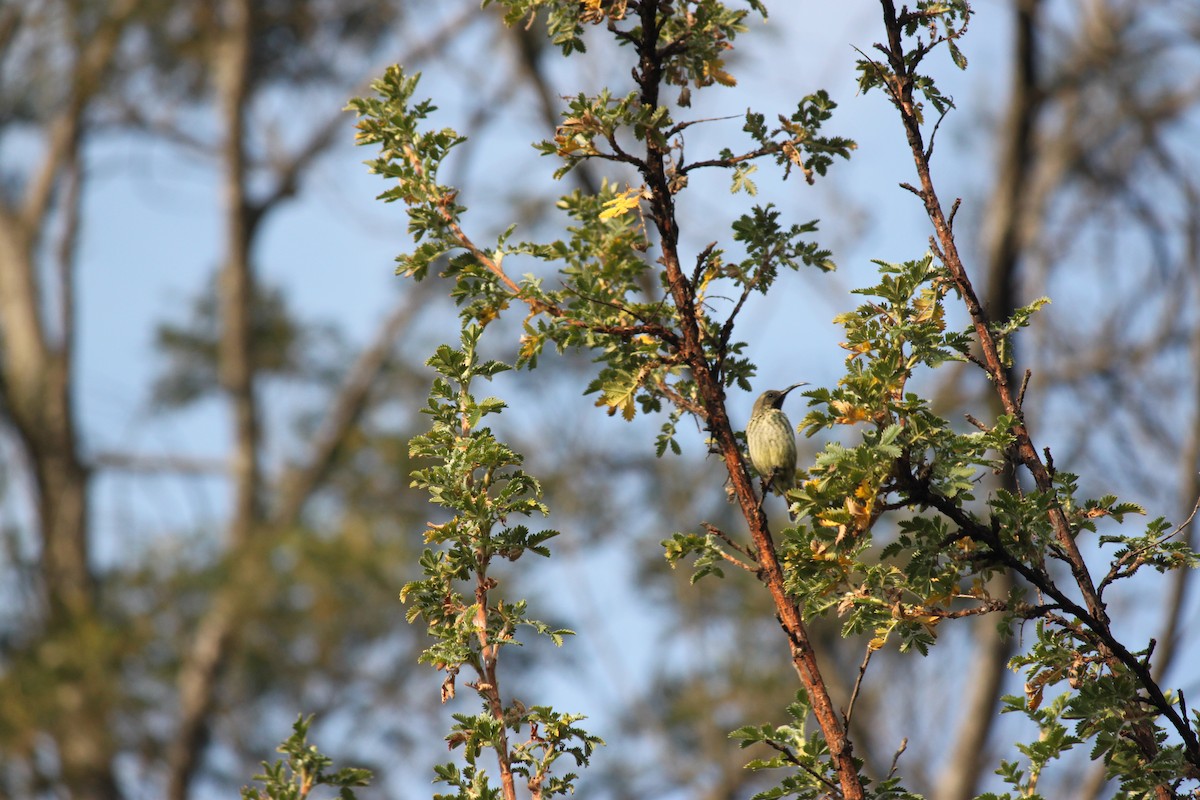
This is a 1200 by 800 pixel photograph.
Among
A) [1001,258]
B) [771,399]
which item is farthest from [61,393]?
[771,399]

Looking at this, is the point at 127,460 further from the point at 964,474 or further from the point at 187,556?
the point at 964,474

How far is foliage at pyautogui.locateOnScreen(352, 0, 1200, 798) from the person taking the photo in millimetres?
2186

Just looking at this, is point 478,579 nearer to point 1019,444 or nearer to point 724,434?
point 724,434

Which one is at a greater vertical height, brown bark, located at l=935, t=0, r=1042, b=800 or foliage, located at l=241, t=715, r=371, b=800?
brown bark, located at l=935, t=0, r=1042, b=800

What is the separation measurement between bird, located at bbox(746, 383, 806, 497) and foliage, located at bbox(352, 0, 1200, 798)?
0.63 m

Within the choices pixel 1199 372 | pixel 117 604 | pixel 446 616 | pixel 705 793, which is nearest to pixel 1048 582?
pixel 446 616

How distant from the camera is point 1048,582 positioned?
2193mm

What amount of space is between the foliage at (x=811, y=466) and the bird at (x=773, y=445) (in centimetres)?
63

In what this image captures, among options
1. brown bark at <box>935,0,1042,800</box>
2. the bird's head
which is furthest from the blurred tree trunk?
the bird's head

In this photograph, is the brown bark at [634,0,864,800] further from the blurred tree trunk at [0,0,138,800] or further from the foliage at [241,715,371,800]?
the blurred tree trunk at [0,0,138,800]

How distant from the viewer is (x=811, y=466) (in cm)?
242

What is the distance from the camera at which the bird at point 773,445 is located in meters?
3.24

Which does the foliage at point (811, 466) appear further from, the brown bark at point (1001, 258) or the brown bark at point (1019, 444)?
the brown bark at point (1001, 258)

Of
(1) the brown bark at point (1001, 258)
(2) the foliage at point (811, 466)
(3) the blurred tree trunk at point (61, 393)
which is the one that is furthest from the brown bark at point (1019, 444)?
(3) the blurred tree trunk at point (61, 393)
